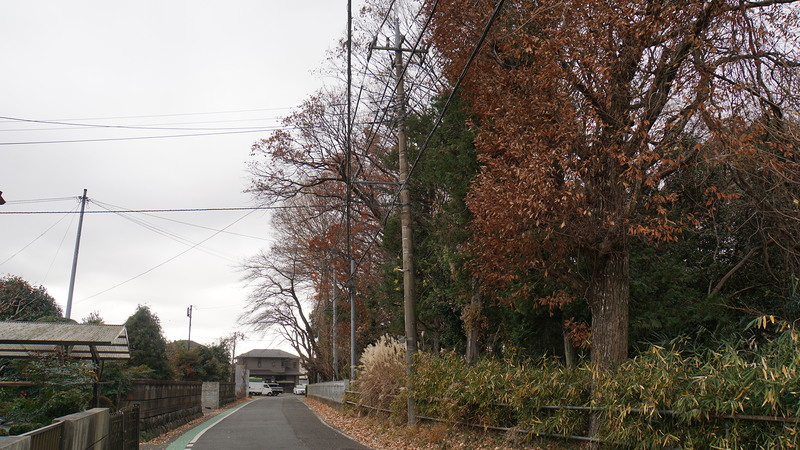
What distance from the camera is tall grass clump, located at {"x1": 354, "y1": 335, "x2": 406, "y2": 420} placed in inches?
611

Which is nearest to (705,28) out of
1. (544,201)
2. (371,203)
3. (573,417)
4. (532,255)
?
(544,201)

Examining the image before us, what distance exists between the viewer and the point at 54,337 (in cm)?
1116

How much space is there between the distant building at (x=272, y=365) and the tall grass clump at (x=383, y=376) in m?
83.8

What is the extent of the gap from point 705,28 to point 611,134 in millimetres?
2003

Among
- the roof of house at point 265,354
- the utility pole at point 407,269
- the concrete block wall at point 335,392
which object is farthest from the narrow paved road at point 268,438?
the roof of house at point 265,354

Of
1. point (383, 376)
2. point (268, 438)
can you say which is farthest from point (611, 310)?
point (268, 438)

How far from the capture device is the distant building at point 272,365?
96.4 metres

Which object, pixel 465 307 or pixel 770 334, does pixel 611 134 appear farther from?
pixel 465 307

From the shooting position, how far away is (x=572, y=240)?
9.36 metres

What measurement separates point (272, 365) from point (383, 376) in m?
86.1

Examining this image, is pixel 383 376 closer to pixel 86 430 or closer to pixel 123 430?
pixel 123 430

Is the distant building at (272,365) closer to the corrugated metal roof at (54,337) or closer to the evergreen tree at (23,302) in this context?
the evergreen tree at (23,302)

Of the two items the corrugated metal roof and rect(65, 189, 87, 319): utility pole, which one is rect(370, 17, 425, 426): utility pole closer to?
the corrugated metal roof

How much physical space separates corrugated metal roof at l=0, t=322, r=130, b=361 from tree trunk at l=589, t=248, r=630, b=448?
30.7 ft
